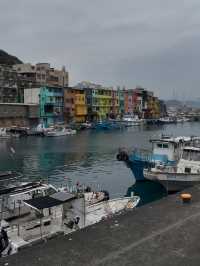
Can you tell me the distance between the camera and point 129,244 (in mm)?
7246

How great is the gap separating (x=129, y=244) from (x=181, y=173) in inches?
633

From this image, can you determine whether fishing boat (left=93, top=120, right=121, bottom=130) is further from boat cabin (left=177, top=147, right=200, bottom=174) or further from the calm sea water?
boat cabin (left=177, top=147, right=200, bottom=174)

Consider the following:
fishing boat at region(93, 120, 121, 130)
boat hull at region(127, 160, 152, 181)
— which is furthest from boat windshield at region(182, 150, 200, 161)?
fishing boat at region(93, 120, 121, 130)

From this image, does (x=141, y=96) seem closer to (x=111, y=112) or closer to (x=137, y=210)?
(x=111, y=112)

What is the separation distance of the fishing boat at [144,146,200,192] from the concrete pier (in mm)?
13406

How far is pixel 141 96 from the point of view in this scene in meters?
134

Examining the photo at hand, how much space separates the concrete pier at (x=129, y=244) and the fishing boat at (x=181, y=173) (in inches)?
528

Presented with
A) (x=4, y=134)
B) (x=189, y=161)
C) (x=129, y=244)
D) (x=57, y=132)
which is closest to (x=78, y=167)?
(x=189, y=161)

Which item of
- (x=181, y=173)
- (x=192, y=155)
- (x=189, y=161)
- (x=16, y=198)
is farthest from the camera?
(x=192, y=155)

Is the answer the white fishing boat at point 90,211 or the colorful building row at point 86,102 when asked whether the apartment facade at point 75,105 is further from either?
the white fishing boat at point 90,211

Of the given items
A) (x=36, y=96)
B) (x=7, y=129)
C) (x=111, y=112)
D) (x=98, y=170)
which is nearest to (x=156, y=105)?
(x=111, y=112)

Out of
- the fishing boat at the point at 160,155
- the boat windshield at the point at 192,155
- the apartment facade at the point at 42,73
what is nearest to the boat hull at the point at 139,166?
the fishing boat at the point at 160,155

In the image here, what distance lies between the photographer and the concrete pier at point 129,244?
21.3 feet

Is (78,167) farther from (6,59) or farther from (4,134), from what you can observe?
(6,59)
